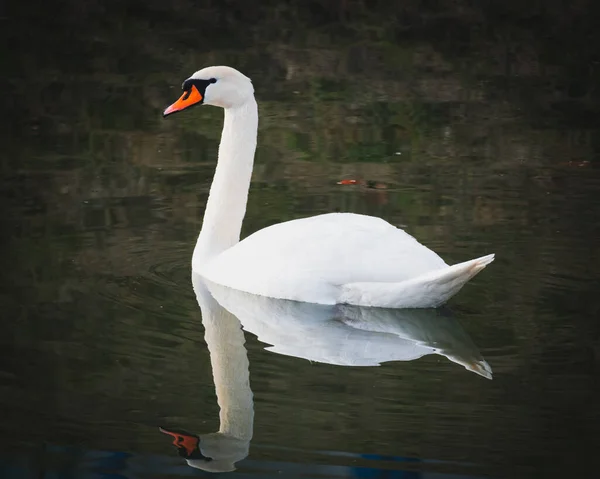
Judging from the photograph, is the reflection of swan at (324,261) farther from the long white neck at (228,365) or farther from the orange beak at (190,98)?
the long white neck at (228,365)

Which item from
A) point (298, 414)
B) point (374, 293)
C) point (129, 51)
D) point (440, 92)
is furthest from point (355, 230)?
point (129, 51)

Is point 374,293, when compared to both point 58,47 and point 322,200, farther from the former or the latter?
point 58,47

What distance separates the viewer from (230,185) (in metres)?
8.00

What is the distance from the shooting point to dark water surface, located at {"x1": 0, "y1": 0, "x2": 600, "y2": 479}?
211 inches

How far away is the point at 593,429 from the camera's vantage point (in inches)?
213

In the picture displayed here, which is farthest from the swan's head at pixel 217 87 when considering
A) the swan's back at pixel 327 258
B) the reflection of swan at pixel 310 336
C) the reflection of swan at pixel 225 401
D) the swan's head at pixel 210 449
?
the swan's head at pixel 210 449

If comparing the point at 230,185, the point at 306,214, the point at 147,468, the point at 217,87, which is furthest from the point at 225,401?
the point at 306,214

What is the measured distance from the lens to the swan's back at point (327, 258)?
22.4ft

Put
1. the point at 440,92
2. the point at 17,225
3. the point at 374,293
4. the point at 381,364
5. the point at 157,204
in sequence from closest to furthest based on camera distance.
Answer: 1. the point at 381,364
2. the point at 374,293
3. the point at 17,225
4. the point at 157,204
5. the point at 440,92

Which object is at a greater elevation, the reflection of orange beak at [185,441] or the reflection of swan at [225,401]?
the reflection of orange beak at [185,441]

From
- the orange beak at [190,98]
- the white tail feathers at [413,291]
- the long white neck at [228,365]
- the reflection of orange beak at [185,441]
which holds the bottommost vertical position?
the long white neck at [228,365]

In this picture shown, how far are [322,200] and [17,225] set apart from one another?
2.21 meters

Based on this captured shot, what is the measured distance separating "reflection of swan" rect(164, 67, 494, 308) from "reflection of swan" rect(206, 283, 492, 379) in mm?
76

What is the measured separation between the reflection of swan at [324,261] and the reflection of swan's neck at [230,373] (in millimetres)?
353
